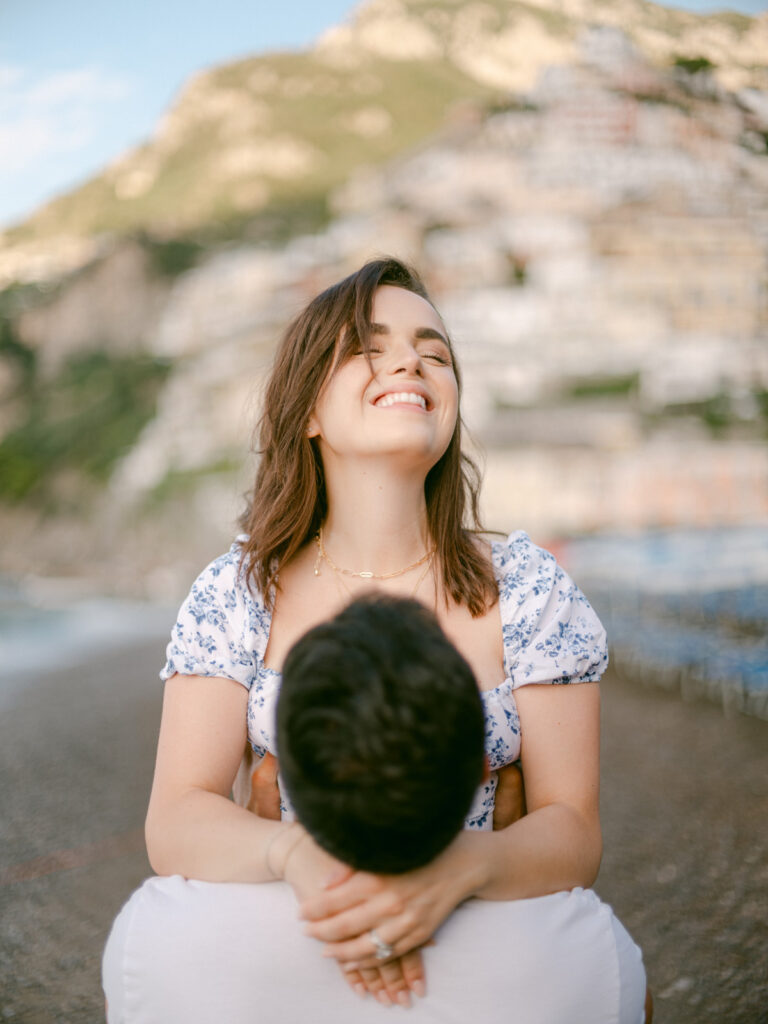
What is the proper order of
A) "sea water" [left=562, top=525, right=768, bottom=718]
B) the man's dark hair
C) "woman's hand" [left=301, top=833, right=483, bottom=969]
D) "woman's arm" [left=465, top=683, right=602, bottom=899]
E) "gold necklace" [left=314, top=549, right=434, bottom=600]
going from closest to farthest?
the man's dark hair
"woman's hand" [left=301, top=833, right=483, bottom=969]
"woman's arm" [left=465, top=683, right=602, bottom=899]
"gold necklace" [left=314, top=549, right=434, bottom=600]
"sea water" [left=562, top=525, right=768, bottom=718]

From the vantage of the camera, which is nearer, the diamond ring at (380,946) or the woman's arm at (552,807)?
the diamond ring at (380,946)

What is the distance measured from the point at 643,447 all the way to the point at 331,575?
27305 millimetres

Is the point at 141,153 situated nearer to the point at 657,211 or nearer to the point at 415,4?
the point at 415,4

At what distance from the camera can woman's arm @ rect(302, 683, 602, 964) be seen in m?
1.16

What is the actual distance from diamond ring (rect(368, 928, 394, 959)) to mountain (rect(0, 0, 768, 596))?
5.23 ft

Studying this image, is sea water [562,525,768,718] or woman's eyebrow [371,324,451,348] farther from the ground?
woman's eyebrow [371,324,451,348]

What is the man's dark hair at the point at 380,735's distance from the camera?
1.03 metres

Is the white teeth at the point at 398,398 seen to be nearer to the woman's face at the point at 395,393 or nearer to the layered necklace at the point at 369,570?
the woman's face at the point at 395,393

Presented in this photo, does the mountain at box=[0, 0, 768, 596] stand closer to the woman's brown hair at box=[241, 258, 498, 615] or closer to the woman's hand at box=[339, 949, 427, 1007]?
the woman's brown hair at box=[241, 258, 498, 615]

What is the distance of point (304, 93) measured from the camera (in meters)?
82.8

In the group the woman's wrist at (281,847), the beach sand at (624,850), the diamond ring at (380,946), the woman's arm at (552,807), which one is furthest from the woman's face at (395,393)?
the beach sand at (624,850)

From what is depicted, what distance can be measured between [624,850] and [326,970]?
2884 mm

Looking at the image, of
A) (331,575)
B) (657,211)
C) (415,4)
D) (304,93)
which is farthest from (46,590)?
(304,93)

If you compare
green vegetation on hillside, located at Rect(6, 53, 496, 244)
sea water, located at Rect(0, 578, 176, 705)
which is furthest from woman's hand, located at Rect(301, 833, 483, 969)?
green vegetation on hillside, located at Rect(6, 53, 496, 244)
